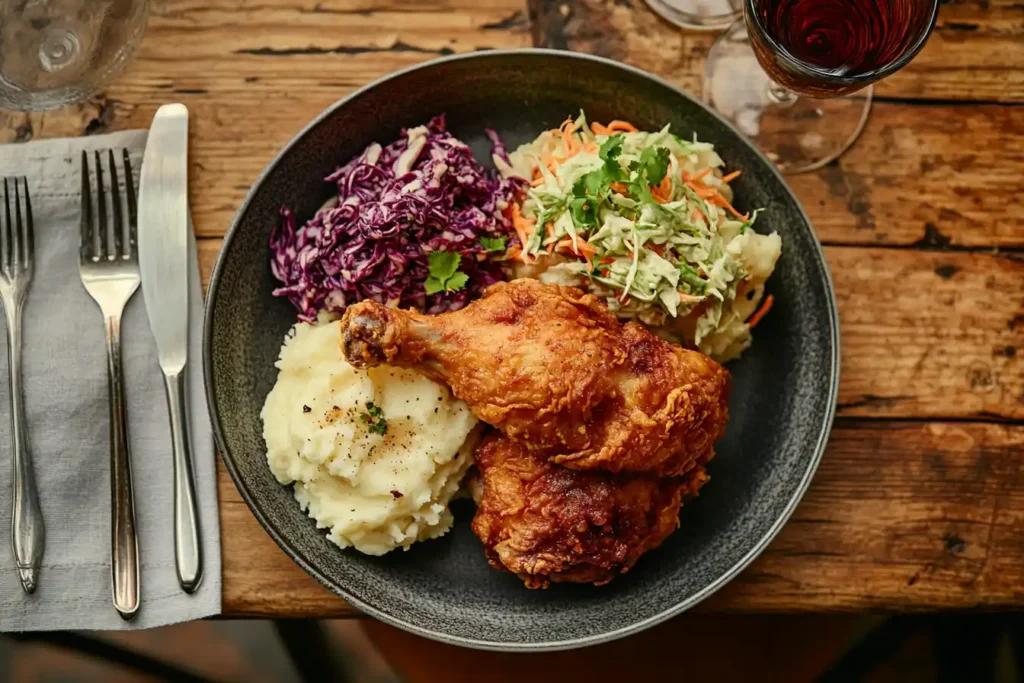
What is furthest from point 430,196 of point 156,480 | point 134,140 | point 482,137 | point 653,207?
point 156,480

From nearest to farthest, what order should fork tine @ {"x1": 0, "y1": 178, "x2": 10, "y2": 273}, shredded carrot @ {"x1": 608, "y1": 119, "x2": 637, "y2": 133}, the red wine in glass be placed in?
the red wine in glass < fork tine @ {"x1": 0, "y1": 178, "x2": 10, "y2": 273} < shredded carrot @ {"x1": 608, "y1": 119, "x2": 637, "y2": 133}

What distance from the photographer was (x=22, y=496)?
3129 millimetres

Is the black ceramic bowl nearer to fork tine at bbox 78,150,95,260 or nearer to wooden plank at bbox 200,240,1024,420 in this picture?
wooden plank at bbox 200,240,1024,420

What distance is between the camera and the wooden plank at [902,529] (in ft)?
11.2

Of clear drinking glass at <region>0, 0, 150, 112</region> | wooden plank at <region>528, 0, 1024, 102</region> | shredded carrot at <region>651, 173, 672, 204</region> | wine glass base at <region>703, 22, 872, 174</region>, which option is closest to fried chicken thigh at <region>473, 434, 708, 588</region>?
shredded carrot at <region>651, 173, 672, 204</region>

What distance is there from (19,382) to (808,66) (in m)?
3.08

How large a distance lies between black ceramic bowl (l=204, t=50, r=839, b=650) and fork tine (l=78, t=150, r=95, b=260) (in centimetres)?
60

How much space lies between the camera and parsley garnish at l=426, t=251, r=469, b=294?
121 inches

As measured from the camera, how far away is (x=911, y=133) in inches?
143

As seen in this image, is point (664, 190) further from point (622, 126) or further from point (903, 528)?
point (903, 528)

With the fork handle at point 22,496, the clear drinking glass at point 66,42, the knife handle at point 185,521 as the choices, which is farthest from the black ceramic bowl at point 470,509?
the clear drinking glass at point 66,42

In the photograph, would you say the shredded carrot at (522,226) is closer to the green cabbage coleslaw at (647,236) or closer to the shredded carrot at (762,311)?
the green cabbage coleslaw at (647,236)

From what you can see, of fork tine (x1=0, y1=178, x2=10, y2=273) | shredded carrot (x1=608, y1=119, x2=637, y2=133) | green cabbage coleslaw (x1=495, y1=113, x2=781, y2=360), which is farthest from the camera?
shredded carrot (x1=608, y1=119, x2=637, y2=133)

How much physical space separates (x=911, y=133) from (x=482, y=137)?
1.88 m
